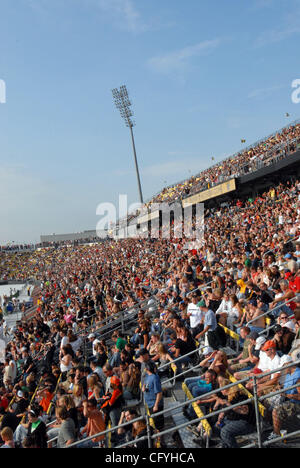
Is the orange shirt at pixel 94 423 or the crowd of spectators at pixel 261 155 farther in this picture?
the crowd of spectators at pixel 261 155

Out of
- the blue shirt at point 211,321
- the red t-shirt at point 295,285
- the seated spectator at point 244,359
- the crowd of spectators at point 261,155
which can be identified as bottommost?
the seated spectator at point 244,359

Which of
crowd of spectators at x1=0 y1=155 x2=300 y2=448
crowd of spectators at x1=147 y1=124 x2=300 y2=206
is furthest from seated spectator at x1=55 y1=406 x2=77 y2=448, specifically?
crowd of spectators at x1=147 y1=124 x2=300 y2=206

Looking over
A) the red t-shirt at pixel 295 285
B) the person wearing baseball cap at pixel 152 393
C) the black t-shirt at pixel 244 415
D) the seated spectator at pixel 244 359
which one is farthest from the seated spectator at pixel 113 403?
the red t-shirt at pixel 295 285

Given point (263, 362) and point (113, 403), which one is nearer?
point (263, 362)

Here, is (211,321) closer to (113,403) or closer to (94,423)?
(113,403)

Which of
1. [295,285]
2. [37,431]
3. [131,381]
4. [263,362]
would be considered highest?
[295,285]

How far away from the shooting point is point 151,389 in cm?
536

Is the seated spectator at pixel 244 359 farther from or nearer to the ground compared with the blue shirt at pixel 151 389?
farther from the ground

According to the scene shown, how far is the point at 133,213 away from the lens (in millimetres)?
43656

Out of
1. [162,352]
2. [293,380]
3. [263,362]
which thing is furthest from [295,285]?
[293,380]

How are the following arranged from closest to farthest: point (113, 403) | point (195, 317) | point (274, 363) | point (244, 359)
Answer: point (274, 363)
point (113, 403)
point (244, 359)
point (195, 317)

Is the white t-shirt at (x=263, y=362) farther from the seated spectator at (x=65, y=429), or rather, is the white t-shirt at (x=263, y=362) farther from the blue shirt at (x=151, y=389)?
the seated spectator at (x=65, y=429)

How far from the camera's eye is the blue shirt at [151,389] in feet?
17.5
